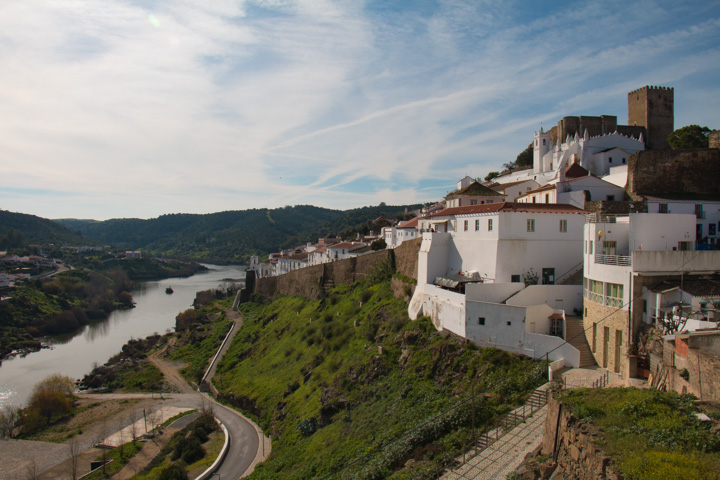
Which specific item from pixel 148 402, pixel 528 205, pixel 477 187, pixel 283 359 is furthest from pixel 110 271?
pixel 528 205

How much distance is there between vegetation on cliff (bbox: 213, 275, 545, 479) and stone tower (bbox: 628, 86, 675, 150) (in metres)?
27.0

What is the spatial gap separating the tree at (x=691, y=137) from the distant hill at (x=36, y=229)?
5582 inches

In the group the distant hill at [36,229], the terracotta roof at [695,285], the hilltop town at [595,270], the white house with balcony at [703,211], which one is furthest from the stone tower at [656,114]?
the distant hill at [36,229]

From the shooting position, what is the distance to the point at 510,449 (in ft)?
34.8

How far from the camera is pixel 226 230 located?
163875 mm

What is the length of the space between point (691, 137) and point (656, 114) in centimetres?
853

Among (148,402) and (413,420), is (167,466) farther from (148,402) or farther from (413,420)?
(413,420)

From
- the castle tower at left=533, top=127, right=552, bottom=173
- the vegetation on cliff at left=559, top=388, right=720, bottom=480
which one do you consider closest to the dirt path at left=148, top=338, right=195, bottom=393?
the vegetation on cliff at left=559, top=388, right=720, bottom=480

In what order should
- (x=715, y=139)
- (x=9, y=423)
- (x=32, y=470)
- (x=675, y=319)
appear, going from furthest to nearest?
(x=9, y=423)
(x=32, y=470)
(x=715, y=139)
(x=675, y=319)

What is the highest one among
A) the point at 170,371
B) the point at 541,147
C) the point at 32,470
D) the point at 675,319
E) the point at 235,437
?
the point at 541,147

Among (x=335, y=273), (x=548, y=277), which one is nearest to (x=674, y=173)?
(x=548, y=277)

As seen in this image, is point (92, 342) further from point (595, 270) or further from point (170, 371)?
point (595, 270)

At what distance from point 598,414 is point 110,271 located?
357 feet

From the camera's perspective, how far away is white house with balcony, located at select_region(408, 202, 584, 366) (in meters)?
15.8
